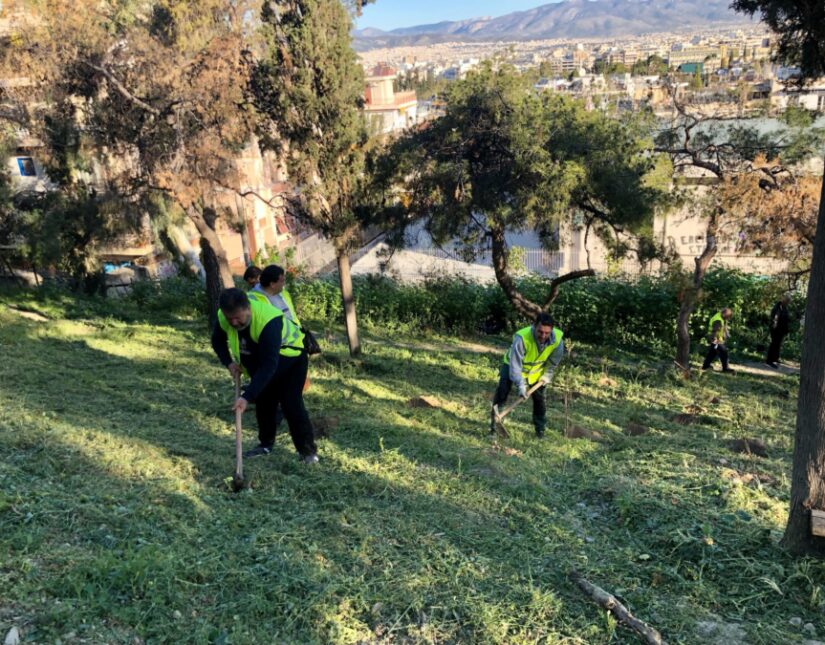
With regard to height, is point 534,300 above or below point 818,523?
below

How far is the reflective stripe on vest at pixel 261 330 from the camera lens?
4668mm

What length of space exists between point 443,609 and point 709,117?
9.98m

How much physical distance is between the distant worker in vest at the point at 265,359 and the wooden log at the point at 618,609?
244 cm

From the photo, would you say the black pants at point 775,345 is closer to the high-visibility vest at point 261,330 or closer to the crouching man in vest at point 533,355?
the crouching man in vest at point 533,355

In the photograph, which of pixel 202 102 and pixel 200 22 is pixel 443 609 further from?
pixel 200 22

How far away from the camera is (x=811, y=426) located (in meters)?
3.84

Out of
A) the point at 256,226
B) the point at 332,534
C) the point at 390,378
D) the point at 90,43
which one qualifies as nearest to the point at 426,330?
the point at 390,378

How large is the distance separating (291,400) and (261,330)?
70 cm

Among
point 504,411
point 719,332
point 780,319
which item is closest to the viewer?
point 504,411

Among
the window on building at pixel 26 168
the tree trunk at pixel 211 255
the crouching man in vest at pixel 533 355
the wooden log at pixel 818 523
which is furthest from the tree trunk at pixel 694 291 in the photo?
the window on building at pixel 26 168

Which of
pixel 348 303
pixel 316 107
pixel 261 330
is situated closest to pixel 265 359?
pixel 261 330

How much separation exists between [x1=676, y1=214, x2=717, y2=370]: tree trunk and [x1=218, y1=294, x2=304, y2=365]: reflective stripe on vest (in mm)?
8468

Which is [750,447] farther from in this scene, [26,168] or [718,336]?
[26,168]

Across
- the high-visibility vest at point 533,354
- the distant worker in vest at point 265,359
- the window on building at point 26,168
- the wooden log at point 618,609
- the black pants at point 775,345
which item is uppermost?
the window on building at point 26,168
